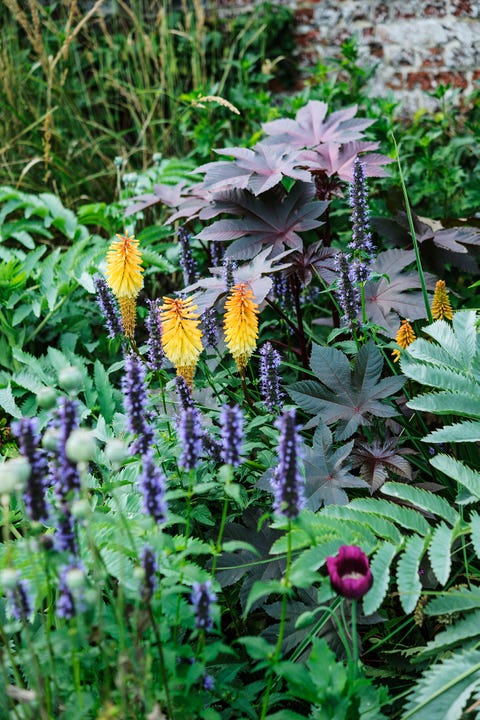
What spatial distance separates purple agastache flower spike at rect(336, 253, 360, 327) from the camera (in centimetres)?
179

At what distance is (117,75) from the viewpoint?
15.8 feet

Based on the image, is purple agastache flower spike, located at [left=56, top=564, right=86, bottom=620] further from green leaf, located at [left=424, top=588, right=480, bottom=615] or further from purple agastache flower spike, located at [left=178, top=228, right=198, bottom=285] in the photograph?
purple agastache flower spike, located at [left=178, top=228, right=198, bottom=285]

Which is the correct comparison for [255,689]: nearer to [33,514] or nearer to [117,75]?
[33,514]

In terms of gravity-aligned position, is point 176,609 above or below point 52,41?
below

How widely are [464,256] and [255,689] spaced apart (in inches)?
66.3

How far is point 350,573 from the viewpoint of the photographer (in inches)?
47.7

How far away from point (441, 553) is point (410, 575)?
67mm

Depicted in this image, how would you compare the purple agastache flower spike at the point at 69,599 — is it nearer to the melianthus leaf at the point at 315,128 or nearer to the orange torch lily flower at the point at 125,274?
the orange torch lily flower at the point at 125,274

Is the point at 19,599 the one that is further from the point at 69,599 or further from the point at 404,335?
the point at 404,335

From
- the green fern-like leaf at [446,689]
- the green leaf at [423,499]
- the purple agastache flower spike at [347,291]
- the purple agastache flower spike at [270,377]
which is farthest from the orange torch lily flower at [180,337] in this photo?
the green fern-like leaf at [446,689]

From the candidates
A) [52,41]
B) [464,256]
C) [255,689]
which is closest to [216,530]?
[255,689]

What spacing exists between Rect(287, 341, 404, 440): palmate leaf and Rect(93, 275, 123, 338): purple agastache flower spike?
477 millimetres

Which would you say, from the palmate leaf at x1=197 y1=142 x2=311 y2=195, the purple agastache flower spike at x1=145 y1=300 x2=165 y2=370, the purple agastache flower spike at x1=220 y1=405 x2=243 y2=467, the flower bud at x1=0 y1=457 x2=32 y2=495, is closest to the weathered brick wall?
the palmate leaf at x1=197 y1=142 x2=311 y2=195

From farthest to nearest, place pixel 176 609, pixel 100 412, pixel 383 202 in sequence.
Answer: pixel 383 202 < pixel 100 412 < pixel 176 609
